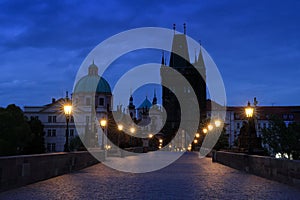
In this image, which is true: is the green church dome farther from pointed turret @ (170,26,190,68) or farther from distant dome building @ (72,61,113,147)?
pointed turret @ (170,26,190,68)

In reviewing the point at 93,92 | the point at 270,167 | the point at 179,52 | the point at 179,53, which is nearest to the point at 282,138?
the point at 270,167

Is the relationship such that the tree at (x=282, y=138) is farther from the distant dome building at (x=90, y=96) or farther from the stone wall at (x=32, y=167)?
the stone wall at (x=32, y=167)

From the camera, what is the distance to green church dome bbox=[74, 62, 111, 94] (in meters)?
115

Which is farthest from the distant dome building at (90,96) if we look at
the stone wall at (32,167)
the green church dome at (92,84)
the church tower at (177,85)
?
the stone wall at (32,167)

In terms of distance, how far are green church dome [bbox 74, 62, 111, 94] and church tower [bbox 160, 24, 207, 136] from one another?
22923 millimetres

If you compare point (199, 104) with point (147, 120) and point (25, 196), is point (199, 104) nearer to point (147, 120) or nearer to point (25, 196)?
Result: point (147, 120)

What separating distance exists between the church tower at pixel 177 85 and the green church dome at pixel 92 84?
75.2 feet

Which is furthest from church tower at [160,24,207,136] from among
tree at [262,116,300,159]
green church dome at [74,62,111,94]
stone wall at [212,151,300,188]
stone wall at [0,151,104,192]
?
stone wall at [0,151,104,192]

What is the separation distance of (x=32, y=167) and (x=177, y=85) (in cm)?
11796

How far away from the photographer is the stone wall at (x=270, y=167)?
13227 millimetres

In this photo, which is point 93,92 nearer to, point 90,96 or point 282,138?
point 90,96

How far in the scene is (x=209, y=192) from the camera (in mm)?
12203

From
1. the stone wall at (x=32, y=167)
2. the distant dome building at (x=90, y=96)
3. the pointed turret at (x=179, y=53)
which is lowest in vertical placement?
the stone wall at (x=32, y=167)

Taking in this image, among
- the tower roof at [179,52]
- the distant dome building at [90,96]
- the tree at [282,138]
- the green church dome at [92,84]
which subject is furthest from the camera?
the tower roof at [179,52]
